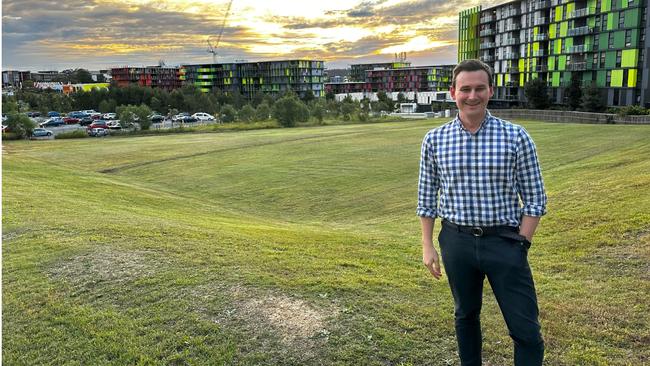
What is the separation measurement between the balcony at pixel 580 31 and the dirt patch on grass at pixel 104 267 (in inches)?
3000

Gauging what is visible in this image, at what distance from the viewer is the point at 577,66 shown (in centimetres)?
7306

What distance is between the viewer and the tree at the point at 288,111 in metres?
79.8

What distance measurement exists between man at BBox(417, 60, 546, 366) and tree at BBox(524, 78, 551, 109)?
75.9 metres

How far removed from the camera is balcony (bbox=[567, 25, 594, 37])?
234 ft

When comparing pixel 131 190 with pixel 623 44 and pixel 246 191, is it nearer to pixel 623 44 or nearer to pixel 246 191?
pixel 246 191

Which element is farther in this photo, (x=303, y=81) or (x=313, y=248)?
(x=303, y=81)

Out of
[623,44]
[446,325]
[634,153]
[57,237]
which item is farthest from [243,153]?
[623,44]

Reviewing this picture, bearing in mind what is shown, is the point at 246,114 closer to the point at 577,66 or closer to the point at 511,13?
the point at 511,13

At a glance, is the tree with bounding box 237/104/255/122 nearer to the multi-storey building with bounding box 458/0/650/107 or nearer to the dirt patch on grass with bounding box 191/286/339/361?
the multi-storey building with bounding box 458/0/650/107

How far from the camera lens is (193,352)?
5.63 meters

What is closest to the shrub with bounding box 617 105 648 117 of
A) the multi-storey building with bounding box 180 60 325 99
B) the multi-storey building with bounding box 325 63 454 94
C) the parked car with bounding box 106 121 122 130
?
the parked car with bounding box 106 121 122 130

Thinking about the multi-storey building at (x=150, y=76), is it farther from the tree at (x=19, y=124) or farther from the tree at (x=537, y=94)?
the tree at (x=537, y=94)

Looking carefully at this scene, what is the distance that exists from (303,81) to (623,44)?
335 ft

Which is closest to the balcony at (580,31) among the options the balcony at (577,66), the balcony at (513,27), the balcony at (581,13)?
the balcony at (581,13)
